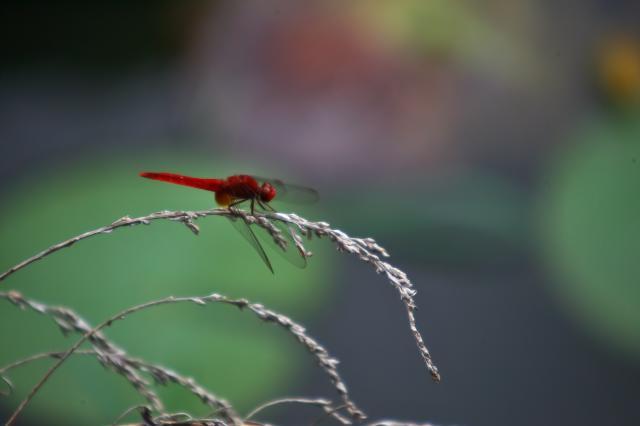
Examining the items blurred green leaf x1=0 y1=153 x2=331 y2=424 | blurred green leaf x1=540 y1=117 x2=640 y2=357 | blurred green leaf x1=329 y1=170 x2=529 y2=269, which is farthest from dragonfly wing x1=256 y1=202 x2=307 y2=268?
blurred green leaf x1=540 y1=117 x2=640 y2=357

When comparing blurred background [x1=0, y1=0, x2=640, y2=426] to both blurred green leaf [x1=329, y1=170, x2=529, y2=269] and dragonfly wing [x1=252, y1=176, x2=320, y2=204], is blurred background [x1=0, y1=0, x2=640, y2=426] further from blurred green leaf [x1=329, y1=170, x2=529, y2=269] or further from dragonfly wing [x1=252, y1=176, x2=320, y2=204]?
dragonfly wing [x1=252, y1=176, x2=320, y2=204]

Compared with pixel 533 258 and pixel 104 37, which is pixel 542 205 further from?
pixel 104 37

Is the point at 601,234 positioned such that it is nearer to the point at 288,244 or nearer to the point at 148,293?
the point at 148,293

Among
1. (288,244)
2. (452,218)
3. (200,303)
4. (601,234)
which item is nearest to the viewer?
(200,303)

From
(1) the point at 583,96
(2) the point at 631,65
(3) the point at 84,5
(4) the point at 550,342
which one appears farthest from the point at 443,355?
(3) the point at 84,5

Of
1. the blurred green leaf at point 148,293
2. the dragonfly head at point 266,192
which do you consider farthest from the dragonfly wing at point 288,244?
the blurred green leaf at point 148,293

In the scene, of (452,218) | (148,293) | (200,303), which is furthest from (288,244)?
(452,218)

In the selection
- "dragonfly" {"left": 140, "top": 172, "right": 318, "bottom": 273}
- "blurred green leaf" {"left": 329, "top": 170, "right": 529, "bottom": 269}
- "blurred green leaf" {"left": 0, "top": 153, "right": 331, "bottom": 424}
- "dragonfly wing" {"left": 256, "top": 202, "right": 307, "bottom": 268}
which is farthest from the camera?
"blurred green leaf" {"left": 329, "top": 170, "right": 529, "bottom": 269}

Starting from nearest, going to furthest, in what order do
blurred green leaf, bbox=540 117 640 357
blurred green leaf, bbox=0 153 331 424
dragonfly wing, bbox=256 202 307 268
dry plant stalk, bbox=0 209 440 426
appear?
dry plant stalk, bbox=0 209 440 426 → dragonfly wing, bbox=256 202 307 268 → blurred green leaf, bbox=0 153 331 424 → blurred green leaf, bbox=540 117 640 357
